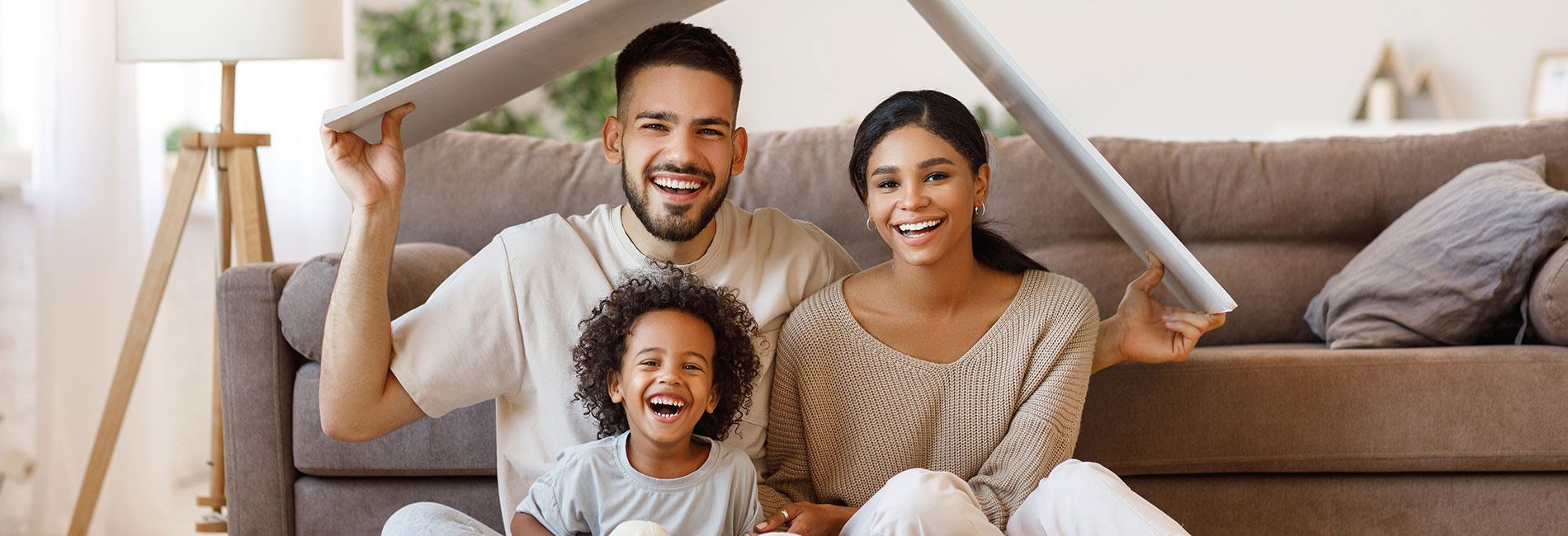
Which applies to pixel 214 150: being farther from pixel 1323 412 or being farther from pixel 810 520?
pixel 1323 412

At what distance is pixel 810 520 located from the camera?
4.21 ft

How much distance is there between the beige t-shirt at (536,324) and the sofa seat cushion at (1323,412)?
Result: 584 millimetres

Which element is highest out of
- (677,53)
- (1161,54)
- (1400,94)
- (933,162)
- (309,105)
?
(1161,54)

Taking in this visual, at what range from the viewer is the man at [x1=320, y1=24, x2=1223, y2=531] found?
1.29 m

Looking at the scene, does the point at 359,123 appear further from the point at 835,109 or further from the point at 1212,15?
the point at 1212,15

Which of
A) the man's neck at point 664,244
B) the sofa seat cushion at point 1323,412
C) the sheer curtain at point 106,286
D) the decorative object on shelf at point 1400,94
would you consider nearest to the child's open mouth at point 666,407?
the man's neck at point 664,244

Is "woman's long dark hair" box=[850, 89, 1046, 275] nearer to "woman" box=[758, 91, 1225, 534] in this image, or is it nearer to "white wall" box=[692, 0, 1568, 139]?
"woman" box=[758, 91, 1225, 534]

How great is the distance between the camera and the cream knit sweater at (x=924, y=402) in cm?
138

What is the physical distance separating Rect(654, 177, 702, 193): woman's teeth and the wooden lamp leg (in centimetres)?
137

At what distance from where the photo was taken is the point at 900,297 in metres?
1.46

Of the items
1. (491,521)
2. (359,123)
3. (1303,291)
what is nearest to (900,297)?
(359,123)

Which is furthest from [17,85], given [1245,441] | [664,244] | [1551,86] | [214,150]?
→ [1551,86]

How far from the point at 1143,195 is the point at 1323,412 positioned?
0.71m

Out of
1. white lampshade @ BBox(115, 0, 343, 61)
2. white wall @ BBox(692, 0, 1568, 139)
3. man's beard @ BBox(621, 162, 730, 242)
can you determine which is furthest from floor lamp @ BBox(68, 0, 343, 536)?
white wall @ BBox(692, 0, 1568, 139)
